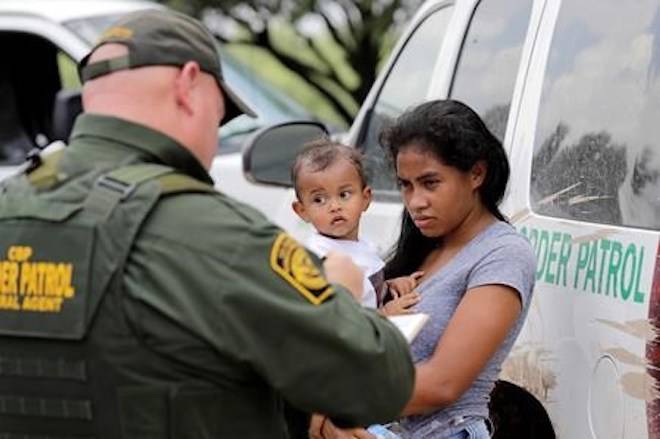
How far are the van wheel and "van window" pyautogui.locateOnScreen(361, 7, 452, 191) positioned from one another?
130 centimetres

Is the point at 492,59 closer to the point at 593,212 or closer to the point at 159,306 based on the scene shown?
the point at 593,212

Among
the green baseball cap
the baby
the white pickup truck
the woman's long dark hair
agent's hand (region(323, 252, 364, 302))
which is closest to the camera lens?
the green baseball cap

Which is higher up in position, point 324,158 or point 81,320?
point 324,158

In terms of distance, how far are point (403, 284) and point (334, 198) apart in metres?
0.36

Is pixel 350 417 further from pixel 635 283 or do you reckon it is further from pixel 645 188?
pixel 645 188

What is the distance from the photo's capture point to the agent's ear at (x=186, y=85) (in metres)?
2.72

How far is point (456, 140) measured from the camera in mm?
3592

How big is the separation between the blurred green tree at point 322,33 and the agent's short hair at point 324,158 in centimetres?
959

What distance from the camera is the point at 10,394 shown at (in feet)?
8.82

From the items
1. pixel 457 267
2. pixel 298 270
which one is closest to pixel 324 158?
pixel 457 267

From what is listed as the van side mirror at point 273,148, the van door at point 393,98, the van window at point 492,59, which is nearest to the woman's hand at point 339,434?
the van window at point 492,59

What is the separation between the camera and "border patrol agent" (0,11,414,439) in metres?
2.53

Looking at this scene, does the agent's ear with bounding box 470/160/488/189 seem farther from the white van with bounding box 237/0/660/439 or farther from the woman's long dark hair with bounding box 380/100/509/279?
the white van with bounding box 237/0/660/439

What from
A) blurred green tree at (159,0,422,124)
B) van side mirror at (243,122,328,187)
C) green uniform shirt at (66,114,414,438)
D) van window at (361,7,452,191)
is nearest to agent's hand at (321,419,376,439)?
green uniform shirt at (66,114,414,438)
